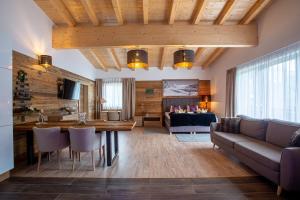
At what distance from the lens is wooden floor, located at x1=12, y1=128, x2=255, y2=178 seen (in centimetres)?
320

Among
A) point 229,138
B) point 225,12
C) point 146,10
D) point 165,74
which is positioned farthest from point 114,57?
point 229,138

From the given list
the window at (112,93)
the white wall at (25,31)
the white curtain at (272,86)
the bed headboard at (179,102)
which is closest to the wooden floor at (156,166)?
the white curtain at (272,86)

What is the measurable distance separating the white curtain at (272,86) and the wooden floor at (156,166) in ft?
5.24

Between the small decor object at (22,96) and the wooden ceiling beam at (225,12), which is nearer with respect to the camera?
the small decor object at (22,96)

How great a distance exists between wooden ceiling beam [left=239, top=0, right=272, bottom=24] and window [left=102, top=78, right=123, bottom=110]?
19.5ft

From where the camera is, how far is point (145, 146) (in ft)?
16.7

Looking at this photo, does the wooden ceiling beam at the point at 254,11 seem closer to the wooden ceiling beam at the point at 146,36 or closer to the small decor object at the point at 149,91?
the wooden ceiling beam at the point at 146,36

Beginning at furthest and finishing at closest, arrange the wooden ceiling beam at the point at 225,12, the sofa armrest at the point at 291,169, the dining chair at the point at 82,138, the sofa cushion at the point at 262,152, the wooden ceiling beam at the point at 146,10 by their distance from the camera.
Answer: the wooden ceiling beam at the point at 225,12 → the wooden ceiling beam at the point at 146,10 → the dining chair at the point at 82,138 → the sofa cushion at the point at 262,152 → the sofa armrest at the point at 291,169

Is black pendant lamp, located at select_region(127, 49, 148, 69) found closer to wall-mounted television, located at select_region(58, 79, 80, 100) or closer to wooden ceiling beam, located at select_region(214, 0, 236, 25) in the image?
wooden ceiling beam, located at select_region(214, 0, 236, 25)

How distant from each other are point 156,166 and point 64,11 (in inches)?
164

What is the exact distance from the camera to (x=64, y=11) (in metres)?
4.54

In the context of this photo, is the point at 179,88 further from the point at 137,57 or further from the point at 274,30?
the point at 137,57

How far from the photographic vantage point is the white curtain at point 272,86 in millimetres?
3781

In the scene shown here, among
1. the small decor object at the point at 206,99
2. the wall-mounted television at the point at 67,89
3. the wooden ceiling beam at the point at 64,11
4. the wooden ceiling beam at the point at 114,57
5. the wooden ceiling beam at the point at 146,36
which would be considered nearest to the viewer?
the wooden ceiling beam at the point at 64,11
